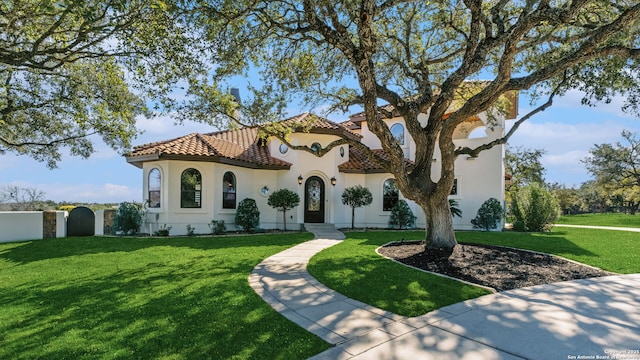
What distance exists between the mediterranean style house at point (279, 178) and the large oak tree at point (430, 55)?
17.3 feet

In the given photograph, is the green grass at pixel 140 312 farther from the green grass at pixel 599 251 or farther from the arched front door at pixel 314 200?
the arched front door at pixel 314 200

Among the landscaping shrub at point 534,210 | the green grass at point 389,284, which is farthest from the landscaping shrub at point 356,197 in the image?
the green grass at point 389,284

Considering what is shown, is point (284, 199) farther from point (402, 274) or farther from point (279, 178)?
point (402, 274)

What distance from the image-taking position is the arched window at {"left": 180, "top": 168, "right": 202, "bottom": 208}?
16.7 m

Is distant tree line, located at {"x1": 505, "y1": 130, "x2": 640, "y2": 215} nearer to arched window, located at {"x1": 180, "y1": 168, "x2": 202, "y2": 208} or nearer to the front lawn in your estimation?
the front lawn

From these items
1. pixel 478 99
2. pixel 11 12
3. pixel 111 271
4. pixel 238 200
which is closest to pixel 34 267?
pixel 111 271

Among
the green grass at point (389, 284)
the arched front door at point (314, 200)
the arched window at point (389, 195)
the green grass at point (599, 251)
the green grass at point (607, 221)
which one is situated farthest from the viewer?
the green grass at point (607, 221)

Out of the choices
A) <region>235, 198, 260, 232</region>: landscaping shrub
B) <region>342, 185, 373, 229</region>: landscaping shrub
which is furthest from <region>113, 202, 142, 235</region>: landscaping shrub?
<region>342, 185, 373, 229</region>: landscaping shrub

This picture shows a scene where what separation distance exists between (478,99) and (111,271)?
998 cm

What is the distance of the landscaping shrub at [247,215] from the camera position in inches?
669

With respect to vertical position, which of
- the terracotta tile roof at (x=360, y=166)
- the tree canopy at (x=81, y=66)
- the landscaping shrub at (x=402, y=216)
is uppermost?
the tree canopy at (x=81, y=66)

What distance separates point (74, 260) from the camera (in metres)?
9.71

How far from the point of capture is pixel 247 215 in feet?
55.8

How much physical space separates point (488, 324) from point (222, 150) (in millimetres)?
15240
